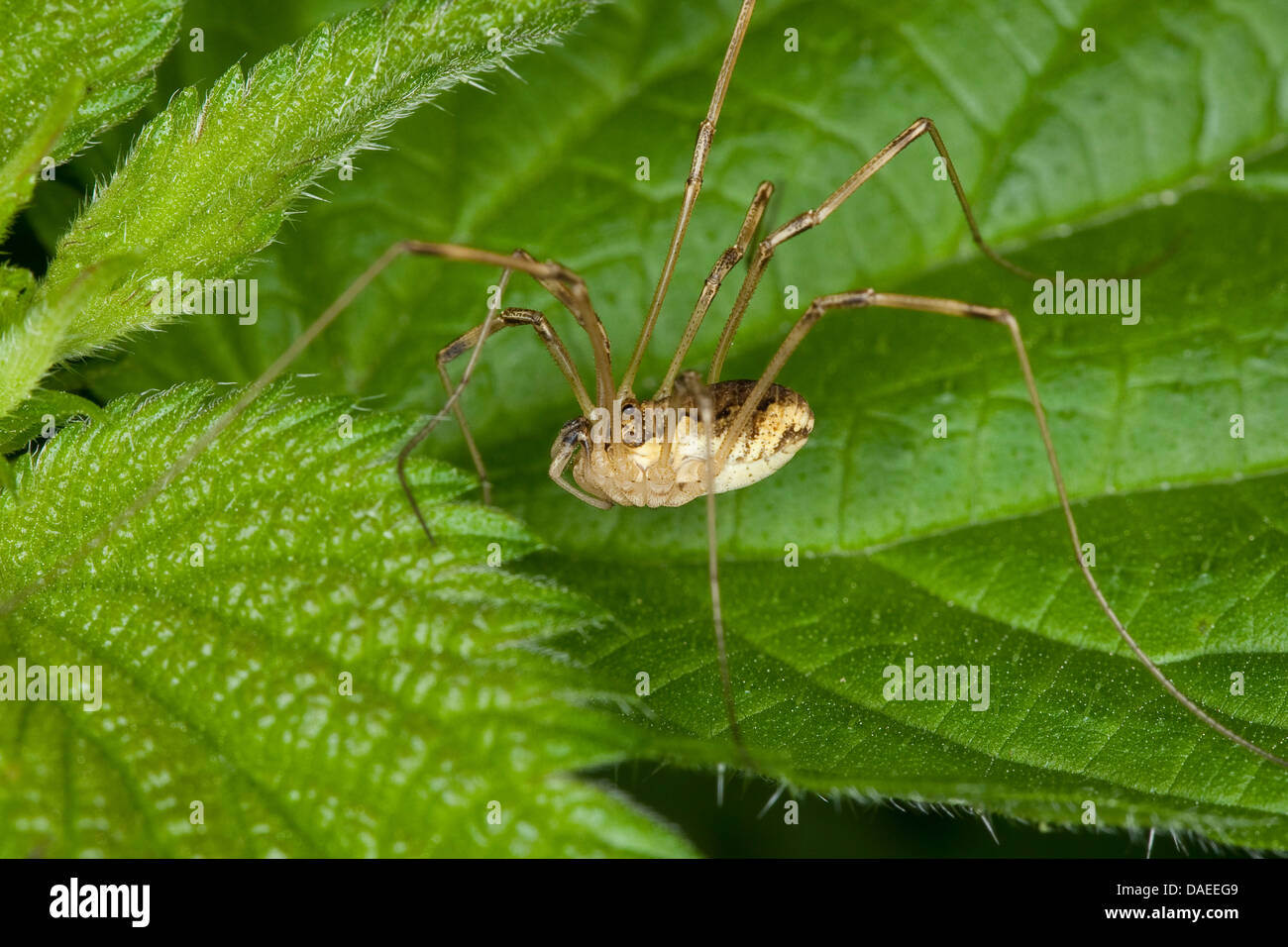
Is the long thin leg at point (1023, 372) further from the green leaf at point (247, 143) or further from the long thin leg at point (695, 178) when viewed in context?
the green leaf at point (247, 143)

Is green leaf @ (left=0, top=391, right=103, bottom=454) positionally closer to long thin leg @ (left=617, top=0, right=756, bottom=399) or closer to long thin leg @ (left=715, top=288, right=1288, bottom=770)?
long thin leg @ (left=617, top=0, right=756, bottom=399)

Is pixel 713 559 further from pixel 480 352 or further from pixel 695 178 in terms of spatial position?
pixel 695 178

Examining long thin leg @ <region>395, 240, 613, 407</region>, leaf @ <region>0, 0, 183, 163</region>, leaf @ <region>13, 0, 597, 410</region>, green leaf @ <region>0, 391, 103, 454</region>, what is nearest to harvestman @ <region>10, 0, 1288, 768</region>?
long thin leg @ <region>395, 240, 613, 407</region>

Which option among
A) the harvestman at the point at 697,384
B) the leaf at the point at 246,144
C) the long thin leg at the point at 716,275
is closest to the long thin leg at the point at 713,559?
the harvestman at the point at 697,384

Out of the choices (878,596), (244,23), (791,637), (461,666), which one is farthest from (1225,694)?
(244,23)

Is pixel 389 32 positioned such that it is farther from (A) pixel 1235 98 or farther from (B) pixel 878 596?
(A) pixel 1235 98

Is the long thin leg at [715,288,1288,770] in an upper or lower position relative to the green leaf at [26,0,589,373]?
lower
